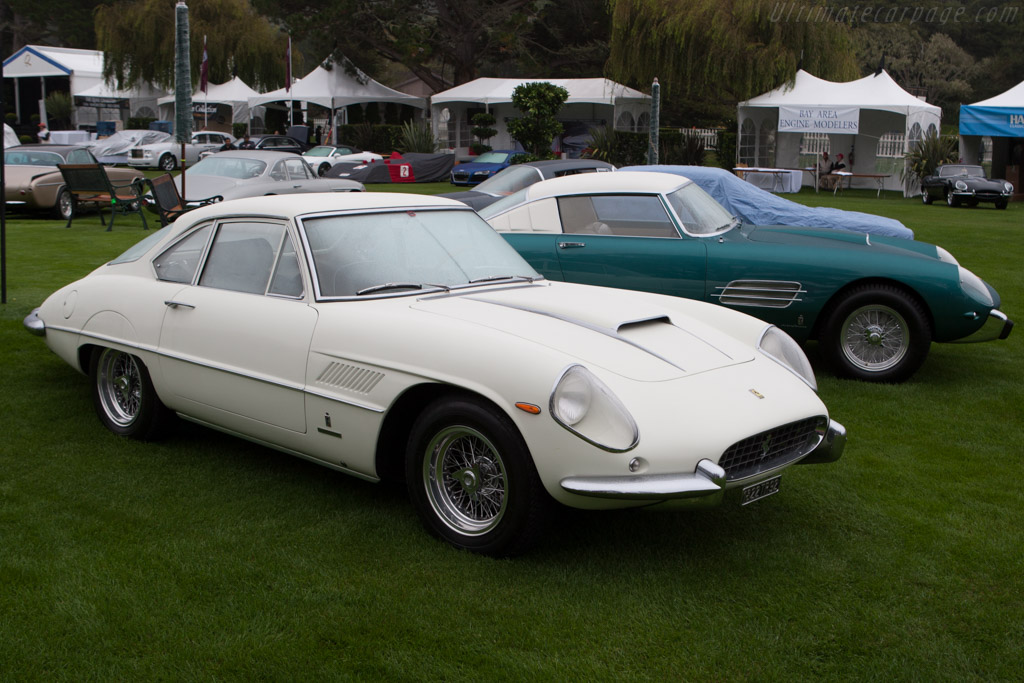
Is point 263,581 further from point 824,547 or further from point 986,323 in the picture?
point 986,323

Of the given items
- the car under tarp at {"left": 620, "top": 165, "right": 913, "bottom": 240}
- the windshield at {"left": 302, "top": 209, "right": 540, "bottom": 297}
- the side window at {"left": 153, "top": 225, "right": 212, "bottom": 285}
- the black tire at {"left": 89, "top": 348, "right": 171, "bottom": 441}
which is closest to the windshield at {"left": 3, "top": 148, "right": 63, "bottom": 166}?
the car under tarp at {"left": 620, "top": 165, "right": 913, "bottom": 240}

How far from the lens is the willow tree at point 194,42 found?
42.7m

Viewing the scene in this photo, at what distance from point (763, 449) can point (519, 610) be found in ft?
3.90

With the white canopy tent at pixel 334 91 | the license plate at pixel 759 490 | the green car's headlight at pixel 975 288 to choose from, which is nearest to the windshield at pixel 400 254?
the license plate at pixel 759 490

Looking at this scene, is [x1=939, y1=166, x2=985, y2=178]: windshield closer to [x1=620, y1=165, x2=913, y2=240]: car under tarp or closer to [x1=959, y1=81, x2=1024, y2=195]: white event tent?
[x1=959, y1=81, x2=1024, y2=195]: white event tent

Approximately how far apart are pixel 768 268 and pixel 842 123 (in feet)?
78.5

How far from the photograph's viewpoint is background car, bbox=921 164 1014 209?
23.8 meters

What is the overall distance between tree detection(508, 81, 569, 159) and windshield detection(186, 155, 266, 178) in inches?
480

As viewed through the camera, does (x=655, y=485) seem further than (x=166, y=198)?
Answer: No

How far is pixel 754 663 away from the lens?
A: 316 centimetres

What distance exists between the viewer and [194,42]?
45375 millimetres

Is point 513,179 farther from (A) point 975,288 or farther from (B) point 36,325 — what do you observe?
(B) point 36,325

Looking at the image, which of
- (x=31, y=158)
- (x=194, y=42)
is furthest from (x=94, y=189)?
(x=194, y=42)

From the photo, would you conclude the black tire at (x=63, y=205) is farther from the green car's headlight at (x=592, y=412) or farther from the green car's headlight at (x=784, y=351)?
the green car's headlight at (x=592, y=412)
